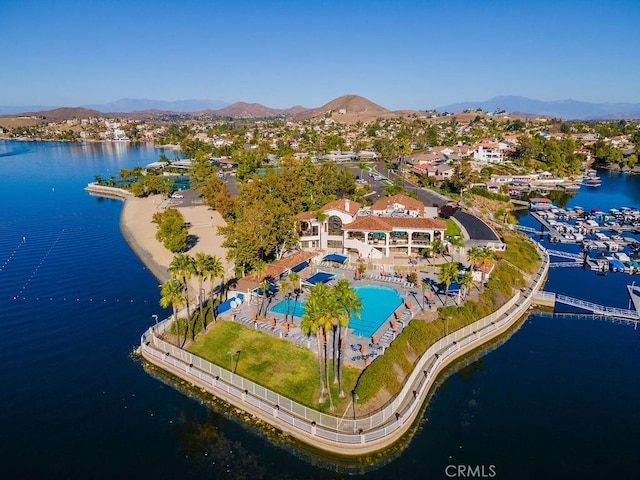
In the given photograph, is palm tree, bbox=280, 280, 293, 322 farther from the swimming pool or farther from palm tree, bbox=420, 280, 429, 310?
palm tree, bbox=420, 280, 429, 310

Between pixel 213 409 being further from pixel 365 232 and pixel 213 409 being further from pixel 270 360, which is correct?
pixel 365 232

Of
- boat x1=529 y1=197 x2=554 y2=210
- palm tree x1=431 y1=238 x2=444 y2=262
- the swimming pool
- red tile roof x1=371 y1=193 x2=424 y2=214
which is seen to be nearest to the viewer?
the swimming pool

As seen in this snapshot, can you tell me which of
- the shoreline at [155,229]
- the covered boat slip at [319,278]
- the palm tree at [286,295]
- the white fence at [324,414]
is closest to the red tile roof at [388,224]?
the covered boat slip at [319,278]

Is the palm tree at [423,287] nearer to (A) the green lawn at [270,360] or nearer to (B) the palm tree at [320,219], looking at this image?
(A) the green lawn at [270,360]

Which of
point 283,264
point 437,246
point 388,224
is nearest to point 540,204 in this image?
Result: point 437,246

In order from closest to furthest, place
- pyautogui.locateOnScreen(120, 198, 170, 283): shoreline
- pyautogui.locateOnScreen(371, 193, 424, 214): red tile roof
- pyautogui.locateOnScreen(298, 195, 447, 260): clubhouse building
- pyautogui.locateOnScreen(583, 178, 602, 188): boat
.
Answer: pyautogui.locateOnScreen(120, 198, 170, 283): shoreline < pyautogui.locateOnScreen(298, 195, 447, 260): clubhouse building < pyautogui.locateOnScreen(371, 193, 424, 214): red tile roof < pyautogui.locateOnScreen(583, 178, 602, 188): boat

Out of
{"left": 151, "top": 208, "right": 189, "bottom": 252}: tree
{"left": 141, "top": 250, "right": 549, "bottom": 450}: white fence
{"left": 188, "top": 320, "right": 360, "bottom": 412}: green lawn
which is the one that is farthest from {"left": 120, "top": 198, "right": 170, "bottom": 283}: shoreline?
{"left": 188, "top": 320, "right": 360, "bottom": 412}: green lawn
